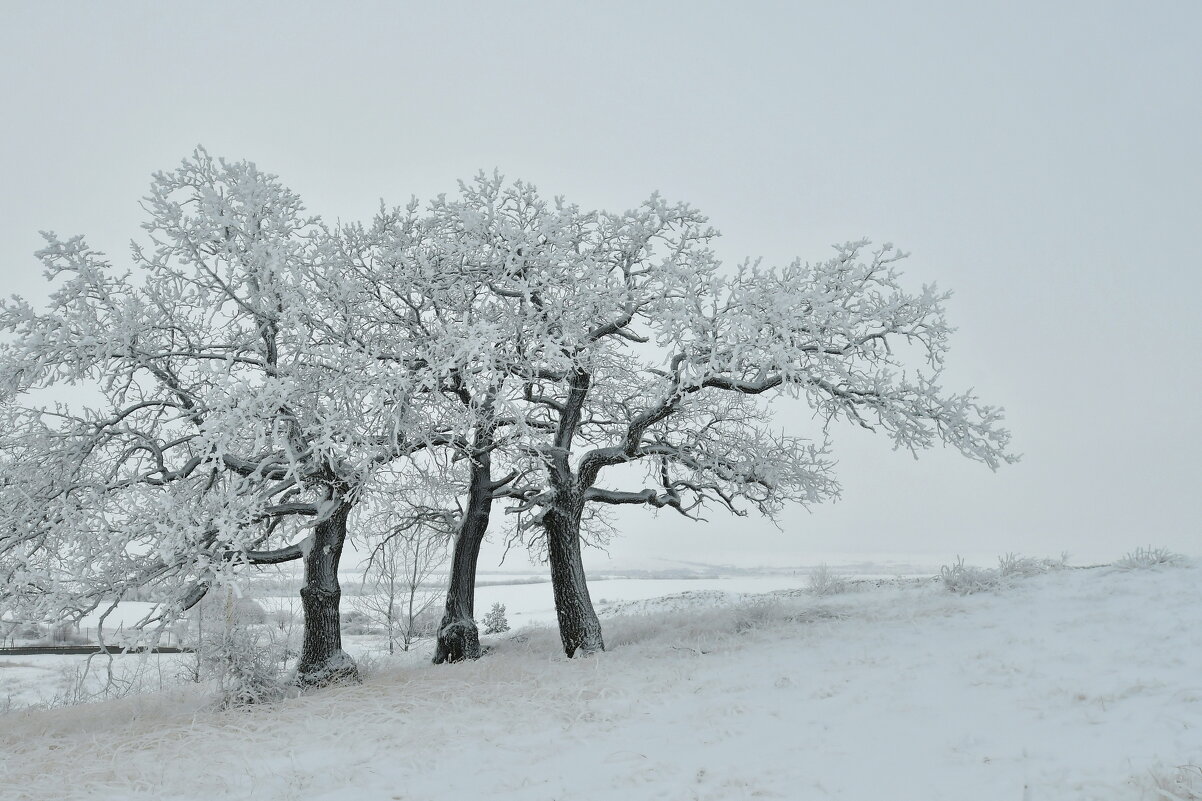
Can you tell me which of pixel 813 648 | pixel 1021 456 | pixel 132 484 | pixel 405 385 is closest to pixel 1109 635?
pixel 813 648

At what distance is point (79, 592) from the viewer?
420 inches

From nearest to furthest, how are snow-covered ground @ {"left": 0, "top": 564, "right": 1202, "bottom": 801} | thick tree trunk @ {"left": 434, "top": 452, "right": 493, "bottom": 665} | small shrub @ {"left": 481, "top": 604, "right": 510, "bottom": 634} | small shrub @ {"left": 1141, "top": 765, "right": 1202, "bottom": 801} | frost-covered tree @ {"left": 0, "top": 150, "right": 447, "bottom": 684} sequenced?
small shrub @ {"left": 1141, "top": 765, "right": 1202, "bottom": 801} < snow-covered ground @ {"left": 0, "top": 564, "right": 1202, "bottom": 801} < frost-covered tree @ {"left": 0, "top": 150, "right": 447, "bottom": 684} < thick tree trunk @ {"left": 434, "top": 452, "right": 493, "bottom": 665} < small shrub @ {"left": 481, "top": 604, "right": 510, "bottom": 634}

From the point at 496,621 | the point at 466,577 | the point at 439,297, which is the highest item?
the point at 439,297

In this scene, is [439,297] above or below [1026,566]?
above

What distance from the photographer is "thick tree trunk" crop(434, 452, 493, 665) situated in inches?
582

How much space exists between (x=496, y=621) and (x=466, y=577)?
7357mm

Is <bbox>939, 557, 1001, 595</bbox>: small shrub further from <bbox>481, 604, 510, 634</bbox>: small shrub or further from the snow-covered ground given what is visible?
<bbox>481, 604, 510, 634</bbox>: small shrub

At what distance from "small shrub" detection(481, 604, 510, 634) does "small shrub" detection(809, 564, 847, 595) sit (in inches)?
348

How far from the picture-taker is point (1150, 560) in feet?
35.9

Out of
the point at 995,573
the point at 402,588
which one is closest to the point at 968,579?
the point at 995,573

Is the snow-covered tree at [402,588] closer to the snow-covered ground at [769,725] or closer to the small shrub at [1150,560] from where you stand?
the snow-covered ground at [769,725]

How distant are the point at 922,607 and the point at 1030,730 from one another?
592cm

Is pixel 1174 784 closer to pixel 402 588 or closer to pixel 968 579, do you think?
pixel 968 579

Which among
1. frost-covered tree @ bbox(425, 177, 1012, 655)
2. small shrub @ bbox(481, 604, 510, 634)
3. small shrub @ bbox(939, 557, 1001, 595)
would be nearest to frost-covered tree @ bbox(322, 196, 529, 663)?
frost-covered tree @ bbox(425, 177, 1012, 655)
